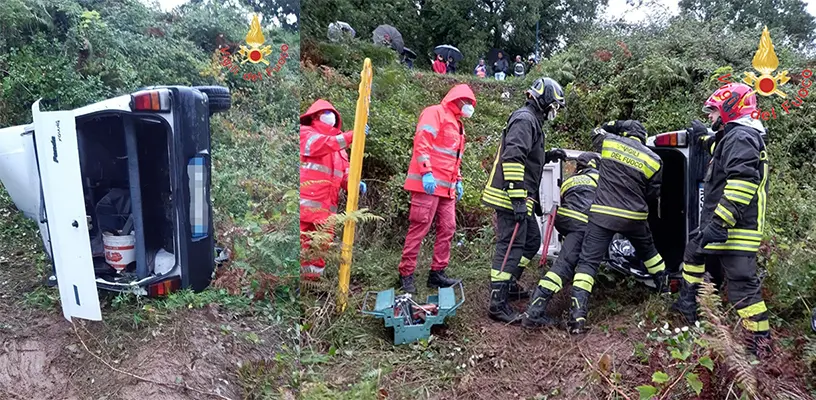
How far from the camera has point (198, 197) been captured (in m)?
3.03

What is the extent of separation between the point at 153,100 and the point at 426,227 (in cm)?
216

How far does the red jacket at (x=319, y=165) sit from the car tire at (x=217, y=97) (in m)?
0.74

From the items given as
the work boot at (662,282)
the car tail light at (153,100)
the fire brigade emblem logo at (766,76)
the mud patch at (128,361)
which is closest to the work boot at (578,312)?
the work boot at (662,282)

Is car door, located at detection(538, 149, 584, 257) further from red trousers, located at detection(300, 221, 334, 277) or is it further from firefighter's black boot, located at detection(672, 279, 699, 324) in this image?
red trousers, located at detection(300, 221, 334, 277)

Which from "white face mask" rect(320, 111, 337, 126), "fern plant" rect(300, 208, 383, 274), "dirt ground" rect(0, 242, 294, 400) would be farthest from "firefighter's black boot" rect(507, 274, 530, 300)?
"dirt ground" rect(0, 242, 294, 400)

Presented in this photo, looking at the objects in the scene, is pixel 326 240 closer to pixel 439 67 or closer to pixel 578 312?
pixel 578 312

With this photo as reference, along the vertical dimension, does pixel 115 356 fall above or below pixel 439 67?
below

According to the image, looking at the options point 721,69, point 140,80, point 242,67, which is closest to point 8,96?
point 140,80

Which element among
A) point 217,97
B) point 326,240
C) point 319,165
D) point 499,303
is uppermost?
point 217,97

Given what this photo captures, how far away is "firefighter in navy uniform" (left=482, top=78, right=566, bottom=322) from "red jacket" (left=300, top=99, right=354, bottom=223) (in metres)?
1.13

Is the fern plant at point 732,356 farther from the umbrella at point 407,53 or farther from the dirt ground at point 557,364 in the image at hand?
the umbrella at point 407,53

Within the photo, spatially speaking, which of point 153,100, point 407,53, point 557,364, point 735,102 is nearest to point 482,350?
point 557,364

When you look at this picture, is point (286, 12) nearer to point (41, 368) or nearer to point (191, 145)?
point (191, 145)

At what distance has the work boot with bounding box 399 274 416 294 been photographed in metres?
4.36
